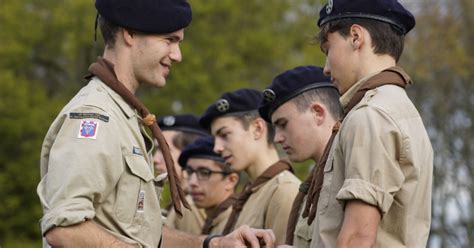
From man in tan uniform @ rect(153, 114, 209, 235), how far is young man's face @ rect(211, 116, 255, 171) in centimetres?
188

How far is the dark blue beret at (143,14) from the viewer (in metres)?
5.70

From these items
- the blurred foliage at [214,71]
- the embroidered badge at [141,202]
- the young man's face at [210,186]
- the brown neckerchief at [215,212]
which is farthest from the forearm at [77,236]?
the blurred foliage at [214,71]

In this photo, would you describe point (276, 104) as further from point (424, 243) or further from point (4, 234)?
point (4, 234)

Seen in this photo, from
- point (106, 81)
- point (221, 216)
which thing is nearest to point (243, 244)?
point (106, 81)

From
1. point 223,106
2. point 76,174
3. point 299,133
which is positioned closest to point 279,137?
point 299,133

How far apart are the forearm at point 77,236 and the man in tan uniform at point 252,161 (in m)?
2.31

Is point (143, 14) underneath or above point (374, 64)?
above

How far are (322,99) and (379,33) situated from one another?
1.84 meters

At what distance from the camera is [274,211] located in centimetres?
770

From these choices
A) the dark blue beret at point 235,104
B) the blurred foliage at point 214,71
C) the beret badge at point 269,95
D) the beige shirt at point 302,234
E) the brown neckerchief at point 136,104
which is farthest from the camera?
the blurred foliage at point 214,71

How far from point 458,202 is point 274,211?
17.4 metres

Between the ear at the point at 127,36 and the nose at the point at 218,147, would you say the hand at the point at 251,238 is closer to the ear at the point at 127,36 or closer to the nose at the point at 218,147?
the ear at the point at 127,36

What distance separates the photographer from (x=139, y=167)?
5500 mm

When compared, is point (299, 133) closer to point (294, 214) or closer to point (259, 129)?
point (294, 214)
